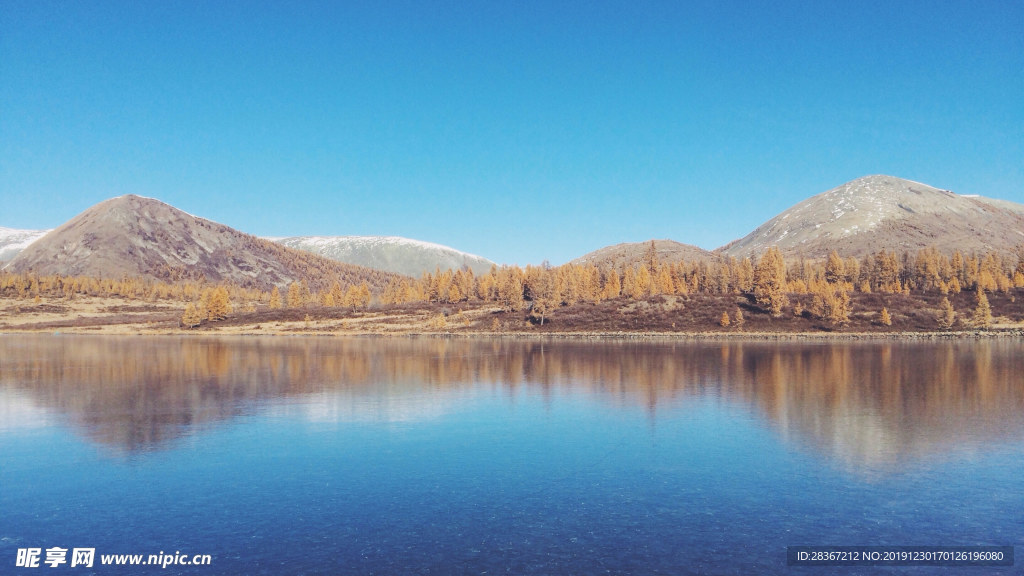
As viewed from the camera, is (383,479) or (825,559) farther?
(383,479)

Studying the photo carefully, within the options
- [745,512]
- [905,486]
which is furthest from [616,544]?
[905,486]

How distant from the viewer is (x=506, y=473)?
2206 cm

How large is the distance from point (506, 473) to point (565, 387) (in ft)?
78.3

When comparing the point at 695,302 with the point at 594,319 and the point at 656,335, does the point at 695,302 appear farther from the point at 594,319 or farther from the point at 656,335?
the point at 656,335

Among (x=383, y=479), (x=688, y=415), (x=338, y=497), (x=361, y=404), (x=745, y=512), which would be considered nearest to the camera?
(x=745, y=512)

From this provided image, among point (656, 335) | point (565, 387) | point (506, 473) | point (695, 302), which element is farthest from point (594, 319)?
point (506, 473)

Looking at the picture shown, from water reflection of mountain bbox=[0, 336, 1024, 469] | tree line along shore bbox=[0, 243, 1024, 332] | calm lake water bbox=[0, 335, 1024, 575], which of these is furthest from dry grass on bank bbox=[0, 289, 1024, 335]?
calm lake water bbox=[0, 335, 1024, 575]

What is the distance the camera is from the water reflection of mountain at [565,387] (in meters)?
28.8

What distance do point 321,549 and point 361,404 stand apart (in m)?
22.8

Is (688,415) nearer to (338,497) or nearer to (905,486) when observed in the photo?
(905,486)

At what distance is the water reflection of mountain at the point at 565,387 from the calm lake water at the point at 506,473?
31 cm

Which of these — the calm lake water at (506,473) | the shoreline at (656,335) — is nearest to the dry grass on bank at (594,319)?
the shoreline at (656,335)

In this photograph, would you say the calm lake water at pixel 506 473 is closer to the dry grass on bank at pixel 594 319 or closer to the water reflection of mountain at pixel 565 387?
the water reflection of mountain at pixel 565 387

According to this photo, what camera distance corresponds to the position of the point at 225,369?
189 ft
